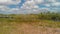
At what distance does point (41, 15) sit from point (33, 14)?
0.18 metres

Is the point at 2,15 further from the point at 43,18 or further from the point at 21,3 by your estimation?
the point at 43,18

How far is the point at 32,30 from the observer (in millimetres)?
1896

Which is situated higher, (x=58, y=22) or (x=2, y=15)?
(x=2, y=15)

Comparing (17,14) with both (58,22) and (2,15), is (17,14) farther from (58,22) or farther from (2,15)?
(58,22)

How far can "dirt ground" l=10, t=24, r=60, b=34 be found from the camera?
1.89m

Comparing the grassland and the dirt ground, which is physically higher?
the grassland

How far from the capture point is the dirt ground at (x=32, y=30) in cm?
189

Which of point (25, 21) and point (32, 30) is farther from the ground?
point (25, 21)

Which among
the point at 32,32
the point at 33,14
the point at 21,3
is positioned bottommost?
the point at 32,32

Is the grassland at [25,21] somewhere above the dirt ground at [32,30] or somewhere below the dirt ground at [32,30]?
above

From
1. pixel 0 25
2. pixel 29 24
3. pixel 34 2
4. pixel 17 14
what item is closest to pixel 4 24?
pixel 0 25

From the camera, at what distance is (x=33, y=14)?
6.14ft

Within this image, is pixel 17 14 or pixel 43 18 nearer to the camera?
pixel 17 14

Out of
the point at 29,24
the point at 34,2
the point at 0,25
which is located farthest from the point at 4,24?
the point at 34,2
